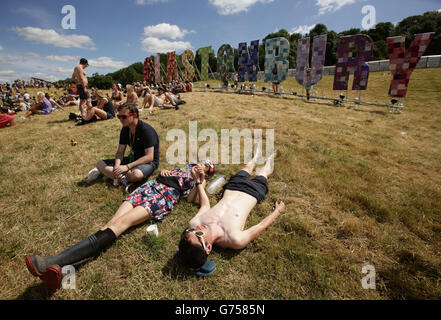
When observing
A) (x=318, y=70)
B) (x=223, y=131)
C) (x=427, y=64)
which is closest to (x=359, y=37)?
(x=318, y=70)

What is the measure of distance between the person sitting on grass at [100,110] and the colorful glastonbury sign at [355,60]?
42.3ft

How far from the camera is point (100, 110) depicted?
8938 mm

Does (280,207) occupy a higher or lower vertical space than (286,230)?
higher

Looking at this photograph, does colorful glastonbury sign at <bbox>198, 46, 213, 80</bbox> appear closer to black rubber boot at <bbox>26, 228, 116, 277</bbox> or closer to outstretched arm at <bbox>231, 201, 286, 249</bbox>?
outstretched arm at <bbox>231, 201, 286, 249</bbox>

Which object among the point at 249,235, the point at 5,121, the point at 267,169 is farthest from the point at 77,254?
the point at 5,121

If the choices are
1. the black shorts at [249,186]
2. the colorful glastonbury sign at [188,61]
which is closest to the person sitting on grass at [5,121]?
the black shorts at [249,186]

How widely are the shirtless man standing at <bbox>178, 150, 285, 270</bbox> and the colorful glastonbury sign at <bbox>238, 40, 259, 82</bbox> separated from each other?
565 inches

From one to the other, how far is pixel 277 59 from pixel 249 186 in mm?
13568

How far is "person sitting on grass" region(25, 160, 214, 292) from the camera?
204cm

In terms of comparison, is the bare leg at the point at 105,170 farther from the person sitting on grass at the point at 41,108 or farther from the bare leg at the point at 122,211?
the person sitting on grass at the point at 41,108

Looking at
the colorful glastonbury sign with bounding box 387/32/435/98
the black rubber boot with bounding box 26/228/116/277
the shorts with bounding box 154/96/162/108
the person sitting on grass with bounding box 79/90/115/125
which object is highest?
the colorful glastonbury sign with bounding box 387/32/435/98

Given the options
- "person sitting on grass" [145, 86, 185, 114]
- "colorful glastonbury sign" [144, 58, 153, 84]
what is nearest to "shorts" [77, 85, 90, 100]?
"person sitting on grass" [145, 86, 185, 114]

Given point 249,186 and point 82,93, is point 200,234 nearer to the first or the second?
point 249,186
